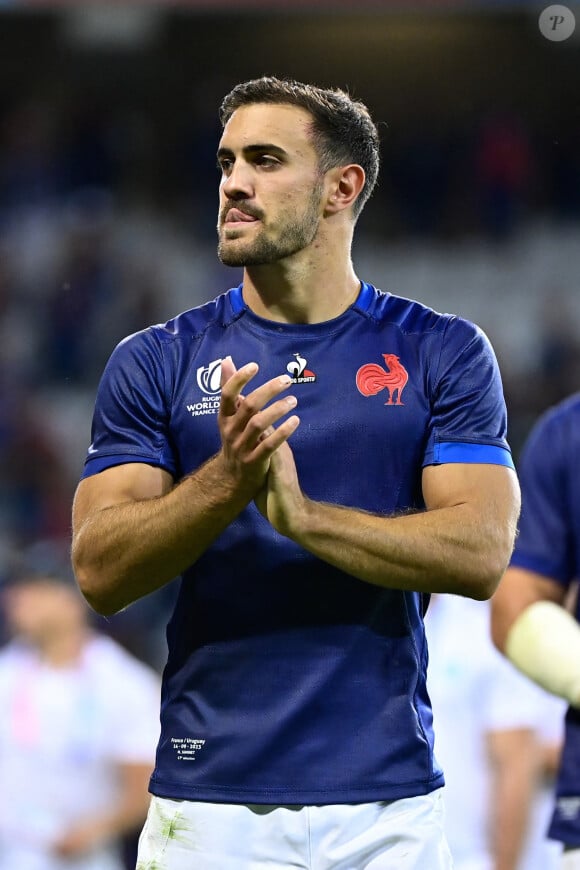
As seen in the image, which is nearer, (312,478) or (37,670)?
(312,478)

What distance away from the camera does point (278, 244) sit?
9.02 feet

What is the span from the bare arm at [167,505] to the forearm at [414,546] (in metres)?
0.15

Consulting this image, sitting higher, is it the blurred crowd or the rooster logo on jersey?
the blurred crowd

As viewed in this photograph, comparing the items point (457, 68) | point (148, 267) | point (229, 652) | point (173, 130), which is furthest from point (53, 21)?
point (229, 652)

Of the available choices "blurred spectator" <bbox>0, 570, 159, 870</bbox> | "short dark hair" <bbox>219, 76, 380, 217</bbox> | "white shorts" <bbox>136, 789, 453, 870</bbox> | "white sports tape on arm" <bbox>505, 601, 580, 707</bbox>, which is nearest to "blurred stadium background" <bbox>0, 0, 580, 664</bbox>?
"blurred spectator" <bbox>0, 570, 159, 870</bbox>

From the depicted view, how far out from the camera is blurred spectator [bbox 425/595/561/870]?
5.04 metres

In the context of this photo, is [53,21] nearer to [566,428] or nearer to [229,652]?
[566,428]

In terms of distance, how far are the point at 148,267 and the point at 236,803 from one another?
23.0ft

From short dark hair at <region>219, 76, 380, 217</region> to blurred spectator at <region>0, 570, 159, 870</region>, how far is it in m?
2.87

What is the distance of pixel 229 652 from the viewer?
258 centimetres

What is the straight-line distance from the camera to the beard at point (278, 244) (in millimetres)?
2725

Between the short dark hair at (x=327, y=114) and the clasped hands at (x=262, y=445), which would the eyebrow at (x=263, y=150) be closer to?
the short dark hair at (x=327, y=114)

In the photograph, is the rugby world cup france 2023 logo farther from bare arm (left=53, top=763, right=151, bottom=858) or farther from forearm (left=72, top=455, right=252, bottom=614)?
bare arm (left=53, top=763, right=151, bottom=858)

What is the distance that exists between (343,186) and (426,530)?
87 cm
